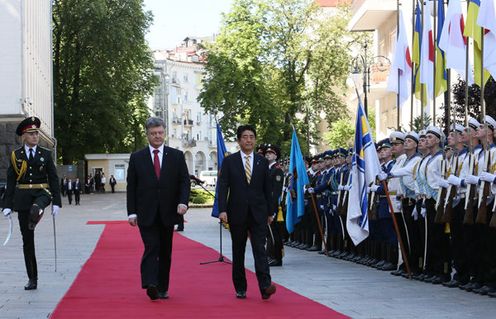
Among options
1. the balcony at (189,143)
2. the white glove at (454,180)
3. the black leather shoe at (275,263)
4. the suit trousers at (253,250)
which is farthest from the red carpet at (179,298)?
the balcony at (189,143)

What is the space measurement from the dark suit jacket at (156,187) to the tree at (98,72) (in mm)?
56934

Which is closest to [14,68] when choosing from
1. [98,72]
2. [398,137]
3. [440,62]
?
[98,72]

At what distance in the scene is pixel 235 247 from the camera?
39.0 feet

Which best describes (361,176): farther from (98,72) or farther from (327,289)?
(98,72)

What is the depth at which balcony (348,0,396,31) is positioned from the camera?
45.3m

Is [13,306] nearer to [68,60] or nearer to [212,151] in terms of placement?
[68,60]

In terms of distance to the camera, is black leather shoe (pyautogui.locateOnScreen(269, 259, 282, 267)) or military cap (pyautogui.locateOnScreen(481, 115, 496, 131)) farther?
black leather shoe (pyautogui.locateOnScreen(269, 259, 282, 267))

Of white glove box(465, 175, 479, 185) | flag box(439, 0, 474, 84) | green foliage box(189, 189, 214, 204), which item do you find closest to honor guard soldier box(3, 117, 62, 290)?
white glove box(465, 175, 479, 185)

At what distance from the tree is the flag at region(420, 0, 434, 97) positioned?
5026 cm

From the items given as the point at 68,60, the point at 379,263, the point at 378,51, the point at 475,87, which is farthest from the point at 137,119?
the point at 379,263

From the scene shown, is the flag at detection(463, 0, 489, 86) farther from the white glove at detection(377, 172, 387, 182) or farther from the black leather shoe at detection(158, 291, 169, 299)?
the black leather shoe at detection(158, 291, 169, 299)

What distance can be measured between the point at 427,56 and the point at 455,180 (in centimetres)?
699

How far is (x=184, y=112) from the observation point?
512 ft

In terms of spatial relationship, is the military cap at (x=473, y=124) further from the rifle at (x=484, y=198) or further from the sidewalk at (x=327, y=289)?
the sidewalk at (x=327, y=289)
